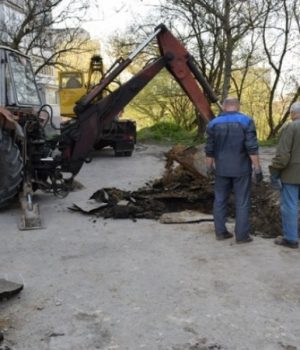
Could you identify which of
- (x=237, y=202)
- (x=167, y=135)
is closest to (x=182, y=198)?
(x=237, y=202)

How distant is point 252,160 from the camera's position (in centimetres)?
606

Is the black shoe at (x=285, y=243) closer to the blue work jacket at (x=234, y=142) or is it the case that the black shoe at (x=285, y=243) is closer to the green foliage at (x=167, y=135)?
the blue work jacket at (x=234, y=142)

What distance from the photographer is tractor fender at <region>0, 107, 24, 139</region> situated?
24.9ft

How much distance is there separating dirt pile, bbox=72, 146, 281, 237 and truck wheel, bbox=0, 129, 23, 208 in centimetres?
125

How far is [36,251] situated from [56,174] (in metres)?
2.66

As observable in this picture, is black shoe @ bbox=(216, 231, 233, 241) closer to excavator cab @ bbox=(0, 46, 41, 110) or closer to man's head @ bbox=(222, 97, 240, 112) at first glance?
man's head @ bbox=(222, 97, 240, 112)

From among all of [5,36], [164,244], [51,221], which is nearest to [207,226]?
[164,244]

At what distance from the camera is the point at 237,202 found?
20.1ft

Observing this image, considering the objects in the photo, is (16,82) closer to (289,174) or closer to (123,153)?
(289,174)

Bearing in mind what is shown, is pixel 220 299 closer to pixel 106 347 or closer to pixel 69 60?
pixel 106 347

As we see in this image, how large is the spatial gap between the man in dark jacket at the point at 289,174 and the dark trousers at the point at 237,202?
1.20 feet

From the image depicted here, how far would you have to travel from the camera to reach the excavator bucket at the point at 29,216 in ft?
22.9

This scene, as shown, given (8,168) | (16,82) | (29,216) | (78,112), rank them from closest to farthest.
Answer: (29,216) → (8,168) → (78,112) → (16,82)

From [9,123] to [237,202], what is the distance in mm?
3641
